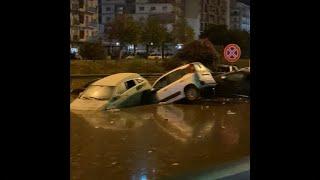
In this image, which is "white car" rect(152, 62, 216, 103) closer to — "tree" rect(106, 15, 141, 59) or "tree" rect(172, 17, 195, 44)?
"tree" rect(172, 17, 195, 44)

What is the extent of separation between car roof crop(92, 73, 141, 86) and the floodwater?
→ 2.02ft

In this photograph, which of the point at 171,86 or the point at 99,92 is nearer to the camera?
the point at 99,92

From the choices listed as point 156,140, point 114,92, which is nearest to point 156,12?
point 114,92

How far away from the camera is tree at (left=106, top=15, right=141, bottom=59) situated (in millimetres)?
9125

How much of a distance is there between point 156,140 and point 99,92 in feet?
9.43

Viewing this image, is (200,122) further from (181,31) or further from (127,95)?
(181,31)

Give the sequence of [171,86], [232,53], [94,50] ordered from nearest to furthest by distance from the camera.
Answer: [94,50], [232,53], [171,86]

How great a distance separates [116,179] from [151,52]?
205 inches

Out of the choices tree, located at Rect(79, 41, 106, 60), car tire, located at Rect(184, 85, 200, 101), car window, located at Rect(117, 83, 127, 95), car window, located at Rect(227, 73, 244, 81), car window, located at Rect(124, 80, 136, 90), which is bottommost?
car tire, located at Rect(184, 85, 200, 101)

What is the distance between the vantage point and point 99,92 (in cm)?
1002

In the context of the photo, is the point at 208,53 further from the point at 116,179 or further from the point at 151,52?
the point at 116,179

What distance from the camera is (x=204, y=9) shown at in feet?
34.9

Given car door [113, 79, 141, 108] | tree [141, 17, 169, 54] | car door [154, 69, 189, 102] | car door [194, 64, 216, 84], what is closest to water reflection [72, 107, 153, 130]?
car door [113, 79, 141, 108]
